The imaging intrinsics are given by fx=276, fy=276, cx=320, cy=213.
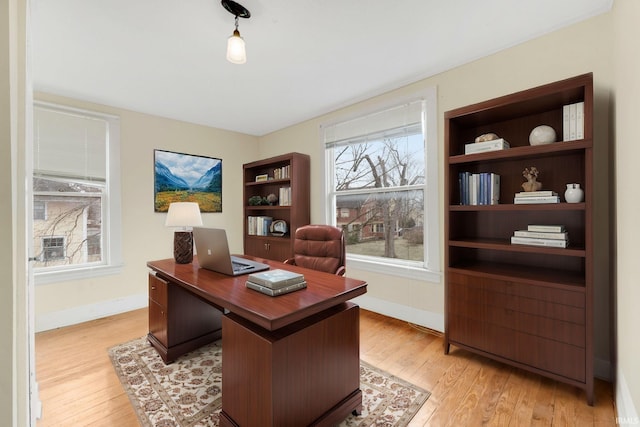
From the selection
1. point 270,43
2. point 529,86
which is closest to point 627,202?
point 529,86

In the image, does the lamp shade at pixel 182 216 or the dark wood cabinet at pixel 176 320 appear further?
the lamp shade at pixel 182 216

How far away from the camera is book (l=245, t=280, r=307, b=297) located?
138cm

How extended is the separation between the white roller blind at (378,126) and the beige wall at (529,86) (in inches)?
5.5

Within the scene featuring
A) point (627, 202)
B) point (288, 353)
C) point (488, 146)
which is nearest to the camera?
point (288, 353)

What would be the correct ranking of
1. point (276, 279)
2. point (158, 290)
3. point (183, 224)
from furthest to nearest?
point (183, 224) < point (158, 290) < point (276, 279)

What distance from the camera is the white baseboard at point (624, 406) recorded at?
1.17m

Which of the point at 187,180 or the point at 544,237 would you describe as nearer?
the point at 544,237

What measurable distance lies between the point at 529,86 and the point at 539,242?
1.15m

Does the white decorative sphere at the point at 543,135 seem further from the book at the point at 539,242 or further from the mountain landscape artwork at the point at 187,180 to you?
the mountain landscape artwork at the point at 187,180

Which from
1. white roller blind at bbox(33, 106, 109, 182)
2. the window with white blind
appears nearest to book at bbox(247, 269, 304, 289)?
the window with white blind

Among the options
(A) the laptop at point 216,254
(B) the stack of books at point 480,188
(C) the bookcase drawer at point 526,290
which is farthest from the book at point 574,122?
(A) the laptop at point 216,254

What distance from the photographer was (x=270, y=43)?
1994 millimetres

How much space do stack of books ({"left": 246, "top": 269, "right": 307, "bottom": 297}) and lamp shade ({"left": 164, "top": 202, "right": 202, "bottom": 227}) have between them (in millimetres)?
1054

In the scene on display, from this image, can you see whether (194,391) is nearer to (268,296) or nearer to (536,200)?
(268,296)
